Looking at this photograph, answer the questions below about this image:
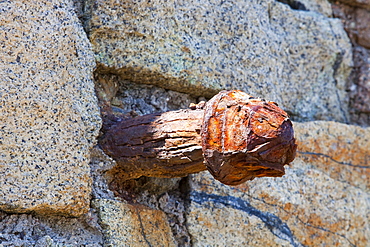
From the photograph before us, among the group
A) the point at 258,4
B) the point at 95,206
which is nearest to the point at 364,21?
the point at 258,4

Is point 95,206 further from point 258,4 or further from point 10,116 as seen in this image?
point 258,4

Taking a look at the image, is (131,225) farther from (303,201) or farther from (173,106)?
(303,201)

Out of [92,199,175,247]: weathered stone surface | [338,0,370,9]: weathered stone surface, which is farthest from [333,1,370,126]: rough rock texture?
[92,199,175,247]: weathered stone surface

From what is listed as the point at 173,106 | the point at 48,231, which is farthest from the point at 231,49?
the point at 48,231

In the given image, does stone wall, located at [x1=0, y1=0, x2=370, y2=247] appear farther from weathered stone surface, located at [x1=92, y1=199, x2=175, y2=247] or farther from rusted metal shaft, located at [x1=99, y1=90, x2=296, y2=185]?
rusted metal shaft, located at [x1=99, y1=90, x2=296, y2=185]

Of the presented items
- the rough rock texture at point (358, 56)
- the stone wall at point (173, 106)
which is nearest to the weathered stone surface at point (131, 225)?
the stone wall at point (173, 106)
